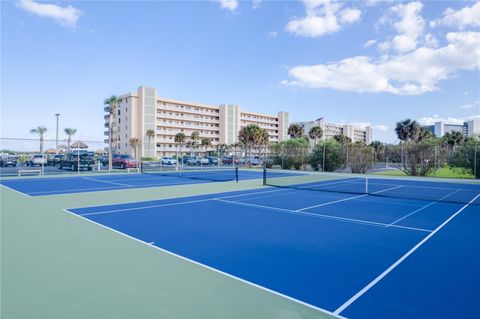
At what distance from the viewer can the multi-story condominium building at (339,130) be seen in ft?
444

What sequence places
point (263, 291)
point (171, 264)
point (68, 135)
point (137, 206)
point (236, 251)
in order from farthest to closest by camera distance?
point (68, 135)
point (137, 206)
point (236, 251)
point (171, 264)
point (263, 291)

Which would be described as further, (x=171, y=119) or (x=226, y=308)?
(x=171, y=119)

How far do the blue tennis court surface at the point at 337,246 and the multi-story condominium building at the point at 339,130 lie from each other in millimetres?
116531

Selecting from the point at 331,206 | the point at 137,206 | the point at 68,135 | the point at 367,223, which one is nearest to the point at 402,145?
the point at 331,206

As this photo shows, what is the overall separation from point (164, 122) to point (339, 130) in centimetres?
9522

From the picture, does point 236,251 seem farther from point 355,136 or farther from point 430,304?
point 355,136

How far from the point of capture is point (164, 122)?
85625mm

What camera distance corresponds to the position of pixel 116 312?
391cm

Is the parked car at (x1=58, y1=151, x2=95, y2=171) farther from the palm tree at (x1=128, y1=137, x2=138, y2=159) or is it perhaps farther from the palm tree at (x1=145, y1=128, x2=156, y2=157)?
the palm tree at (x1=128, y1=137, x2=138, y2=159)

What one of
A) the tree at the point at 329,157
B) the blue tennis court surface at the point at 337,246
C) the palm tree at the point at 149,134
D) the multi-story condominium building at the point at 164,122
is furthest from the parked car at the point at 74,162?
the palm tree at the point at 149,134

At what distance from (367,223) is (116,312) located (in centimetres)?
724

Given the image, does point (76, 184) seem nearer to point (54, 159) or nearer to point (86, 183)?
point (86, 183)

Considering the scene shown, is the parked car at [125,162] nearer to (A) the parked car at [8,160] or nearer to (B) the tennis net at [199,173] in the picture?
(B) the tennis net at [199,173]

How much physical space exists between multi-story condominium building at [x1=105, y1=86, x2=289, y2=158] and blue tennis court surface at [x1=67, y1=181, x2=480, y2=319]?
66.7m
